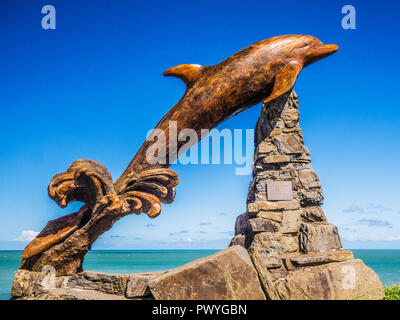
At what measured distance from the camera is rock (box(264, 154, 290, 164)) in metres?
5.17

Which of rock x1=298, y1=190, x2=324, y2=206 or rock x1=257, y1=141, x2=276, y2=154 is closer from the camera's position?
rock x1=298, y1=190, x2=324, y2=206

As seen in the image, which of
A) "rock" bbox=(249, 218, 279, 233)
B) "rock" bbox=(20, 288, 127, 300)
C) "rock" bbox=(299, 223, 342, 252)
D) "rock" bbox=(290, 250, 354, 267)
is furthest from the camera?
"rock" bbox=(249, 218, 279, 233)

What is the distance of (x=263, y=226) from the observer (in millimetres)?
4957

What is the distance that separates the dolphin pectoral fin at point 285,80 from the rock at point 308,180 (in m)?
1.21

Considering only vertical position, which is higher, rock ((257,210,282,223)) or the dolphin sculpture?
the dolphin sculpture

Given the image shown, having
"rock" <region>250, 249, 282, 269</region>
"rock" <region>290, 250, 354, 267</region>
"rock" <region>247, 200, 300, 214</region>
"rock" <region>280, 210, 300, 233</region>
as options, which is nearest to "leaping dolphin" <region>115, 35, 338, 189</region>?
"rock" <region>247, 200, 300, 214</region>

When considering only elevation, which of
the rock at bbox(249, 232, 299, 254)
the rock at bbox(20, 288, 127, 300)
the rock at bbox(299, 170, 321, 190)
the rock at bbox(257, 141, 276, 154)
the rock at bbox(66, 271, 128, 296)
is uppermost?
the rock at bbox(257, 141, 276, 154)

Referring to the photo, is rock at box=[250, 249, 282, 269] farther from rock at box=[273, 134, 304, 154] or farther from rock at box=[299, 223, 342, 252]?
rock at box=[273, 134, 304, 154]

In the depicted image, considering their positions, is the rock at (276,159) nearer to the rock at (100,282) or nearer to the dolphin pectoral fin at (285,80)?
the dolphin pectoral fin at (285,80)

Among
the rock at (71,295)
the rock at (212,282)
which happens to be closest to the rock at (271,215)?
the rock at (212,282)

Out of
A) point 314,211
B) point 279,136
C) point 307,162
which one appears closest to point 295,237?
point 314,211
